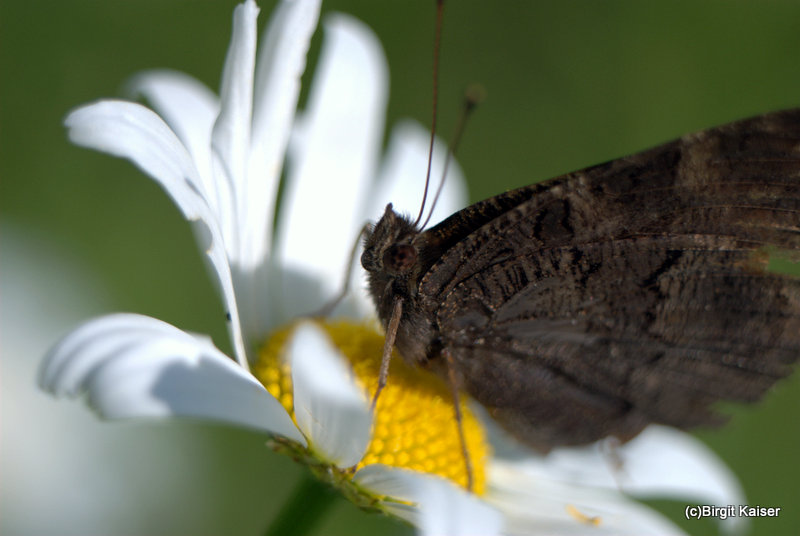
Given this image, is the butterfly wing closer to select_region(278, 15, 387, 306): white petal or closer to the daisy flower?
the daisy flower

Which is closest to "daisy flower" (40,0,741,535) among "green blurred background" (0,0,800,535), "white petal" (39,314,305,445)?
"white petal" (39,314,305,445)

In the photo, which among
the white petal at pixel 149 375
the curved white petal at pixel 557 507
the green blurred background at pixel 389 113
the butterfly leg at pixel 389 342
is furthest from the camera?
the green blurred background at pixel 389 113

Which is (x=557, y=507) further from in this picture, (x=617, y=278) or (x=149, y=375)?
(x=149, y=375)

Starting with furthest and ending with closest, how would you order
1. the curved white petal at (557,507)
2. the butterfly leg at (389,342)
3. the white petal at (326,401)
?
1. the curved white petal at (557,507)
2. the butterfly leg at (389,342)
3. the white petal at (326,401)

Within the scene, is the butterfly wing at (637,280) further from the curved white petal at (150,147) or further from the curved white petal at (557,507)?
the curved white petal at (150,147)

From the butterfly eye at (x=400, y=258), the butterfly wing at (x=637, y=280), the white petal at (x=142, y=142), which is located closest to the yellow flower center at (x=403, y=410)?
the butterfly wing at (x=637, y=280)
